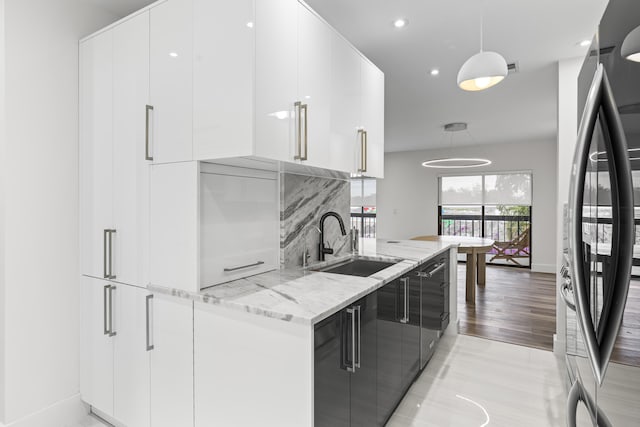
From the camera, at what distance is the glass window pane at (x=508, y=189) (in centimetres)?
716

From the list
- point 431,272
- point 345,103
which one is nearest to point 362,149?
point 345,103

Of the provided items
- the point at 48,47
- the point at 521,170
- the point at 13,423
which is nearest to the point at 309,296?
the point at 13,423

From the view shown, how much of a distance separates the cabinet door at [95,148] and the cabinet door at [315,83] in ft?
3.50

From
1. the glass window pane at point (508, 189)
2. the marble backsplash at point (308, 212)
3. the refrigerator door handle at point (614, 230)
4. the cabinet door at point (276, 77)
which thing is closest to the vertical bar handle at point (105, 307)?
the marble backsplash at point (308, 212)

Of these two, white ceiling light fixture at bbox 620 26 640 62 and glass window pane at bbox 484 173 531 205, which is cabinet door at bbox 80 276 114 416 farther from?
glass window pane at bbox 484 173 531 205

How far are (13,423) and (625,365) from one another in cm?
261

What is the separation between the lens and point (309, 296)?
1493 mm

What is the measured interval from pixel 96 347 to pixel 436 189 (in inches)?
292

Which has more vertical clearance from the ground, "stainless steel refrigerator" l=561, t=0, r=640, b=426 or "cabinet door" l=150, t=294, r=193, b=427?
"stainless steel refrigerator" l=561, t=0, r=640, b=426

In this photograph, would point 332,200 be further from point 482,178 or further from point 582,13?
point 482,178

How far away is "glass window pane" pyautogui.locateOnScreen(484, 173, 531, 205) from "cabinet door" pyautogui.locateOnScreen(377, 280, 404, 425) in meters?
6.42

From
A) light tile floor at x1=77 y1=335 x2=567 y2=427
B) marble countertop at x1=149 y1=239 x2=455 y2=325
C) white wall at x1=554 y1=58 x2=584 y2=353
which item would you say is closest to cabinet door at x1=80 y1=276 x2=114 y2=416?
light tile floor at x1=77 y1=335 x2=567 y2=427

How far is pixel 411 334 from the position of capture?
7.30 feet

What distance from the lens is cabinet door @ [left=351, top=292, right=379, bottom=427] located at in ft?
5.01
